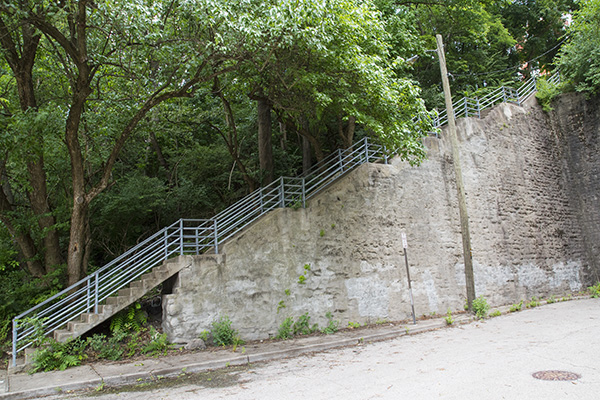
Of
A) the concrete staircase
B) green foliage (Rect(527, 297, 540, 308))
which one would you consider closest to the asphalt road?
the concrete staircase

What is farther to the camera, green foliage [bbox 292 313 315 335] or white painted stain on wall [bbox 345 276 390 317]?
white painted stain on wall [bbox 345 276 390 317]

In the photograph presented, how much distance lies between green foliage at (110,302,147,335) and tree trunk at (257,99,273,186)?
18.3 feet

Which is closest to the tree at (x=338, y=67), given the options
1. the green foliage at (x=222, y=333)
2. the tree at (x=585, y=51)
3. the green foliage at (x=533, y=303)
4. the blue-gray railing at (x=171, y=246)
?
the blue-gray railing at (x=171, y=246)

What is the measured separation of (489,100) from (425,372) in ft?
47.7

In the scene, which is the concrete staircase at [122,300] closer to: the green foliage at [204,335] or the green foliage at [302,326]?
the green foliage at [204,335]

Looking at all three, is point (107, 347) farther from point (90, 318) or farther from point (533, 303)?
point (533, 303)

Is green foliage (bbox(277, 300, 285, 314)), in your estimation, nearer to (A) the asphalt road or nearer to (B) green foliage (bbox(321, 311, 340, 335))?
(B) green foliage (bbox(321, 311, 340, 335))

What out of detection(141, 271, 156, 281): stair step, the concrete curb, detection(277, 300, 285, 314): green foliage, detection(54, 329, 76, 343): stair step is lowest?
the concrete curb

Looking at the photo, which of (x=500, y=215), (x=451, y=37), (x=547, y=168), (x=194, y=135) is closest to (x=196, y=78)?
(x=194, y=135)

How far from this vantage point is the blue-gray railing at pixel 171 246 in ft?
27.6

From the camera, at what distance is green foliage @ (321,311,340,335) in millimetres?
10645

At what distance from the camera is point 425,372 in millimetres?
6227

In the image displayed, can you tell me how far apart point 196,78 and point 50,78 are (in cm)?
540

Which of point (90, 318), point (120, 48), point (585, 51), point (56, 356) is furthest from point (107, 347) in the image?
point (585, 51)
